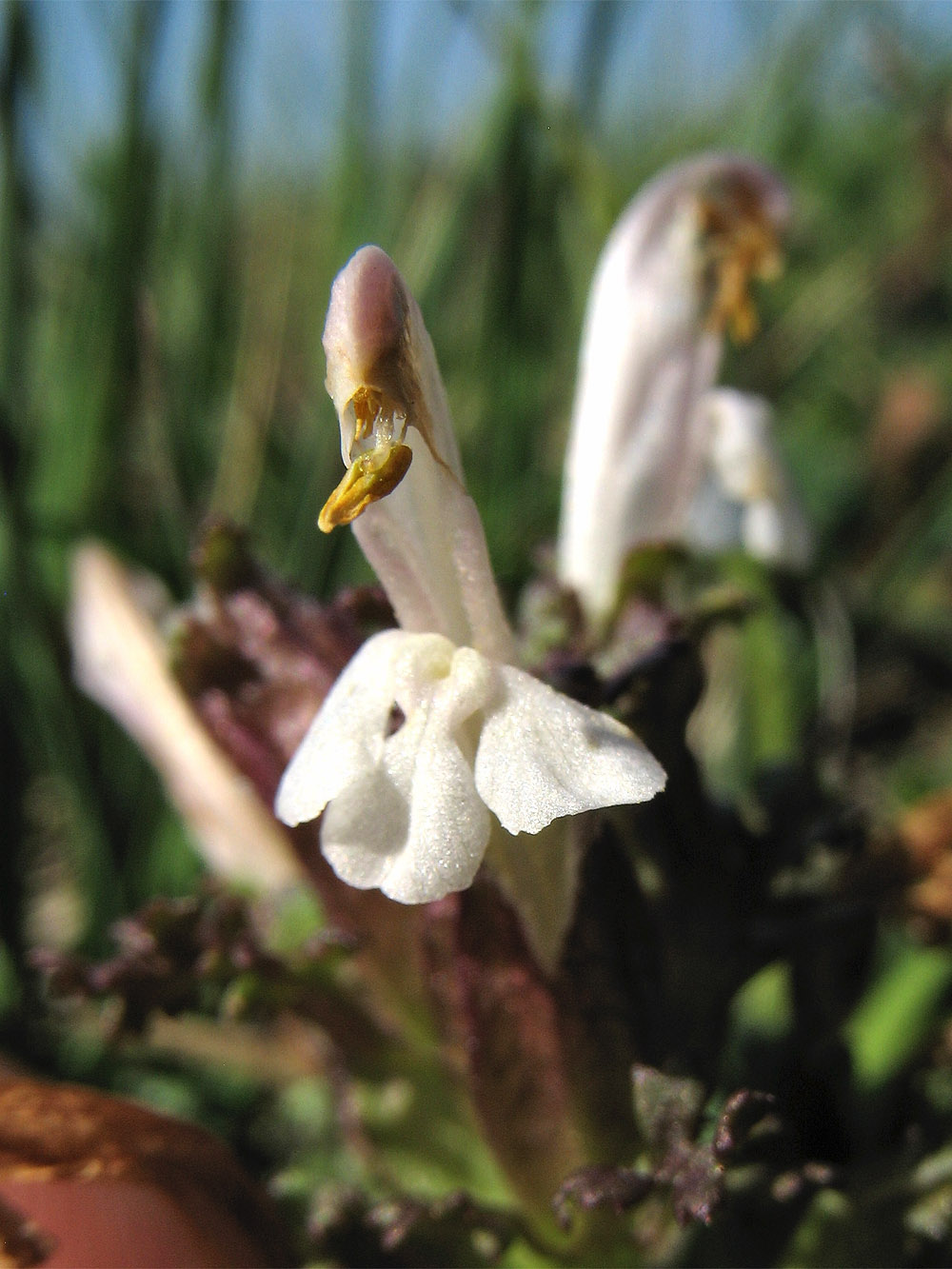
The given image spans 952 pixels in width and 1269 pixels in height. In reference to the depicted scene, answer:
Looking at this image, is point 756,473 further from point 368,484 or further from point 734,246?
point 368,484

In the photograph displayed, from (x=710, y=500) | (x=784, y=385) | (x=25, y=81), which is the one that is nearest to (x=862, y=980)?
(x=710, y=500)

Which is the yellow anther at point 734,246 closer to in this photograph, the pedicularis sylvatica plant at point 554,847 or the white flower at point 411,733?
the pedicularis sylvatica plant at point 554,847

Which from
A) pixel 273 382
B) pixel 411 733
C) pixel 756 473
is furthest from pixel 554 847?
pixel 273 382

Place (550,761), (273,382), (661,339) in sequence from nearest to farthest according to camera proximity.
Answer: (550,761)
(661,339)
(273,382)

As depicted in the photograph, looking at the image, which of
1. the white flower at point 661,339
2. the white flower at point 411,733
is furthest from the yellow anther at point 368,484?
the white flower at point 661,339

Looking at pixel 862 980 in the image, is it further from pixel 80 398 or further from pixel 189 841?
pixel 80 398

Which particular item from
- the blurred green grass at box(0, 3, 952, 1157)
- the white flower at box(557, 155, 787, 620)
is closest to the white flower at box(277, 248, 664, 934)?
the white flower at box(557, 155, 787, 620)
